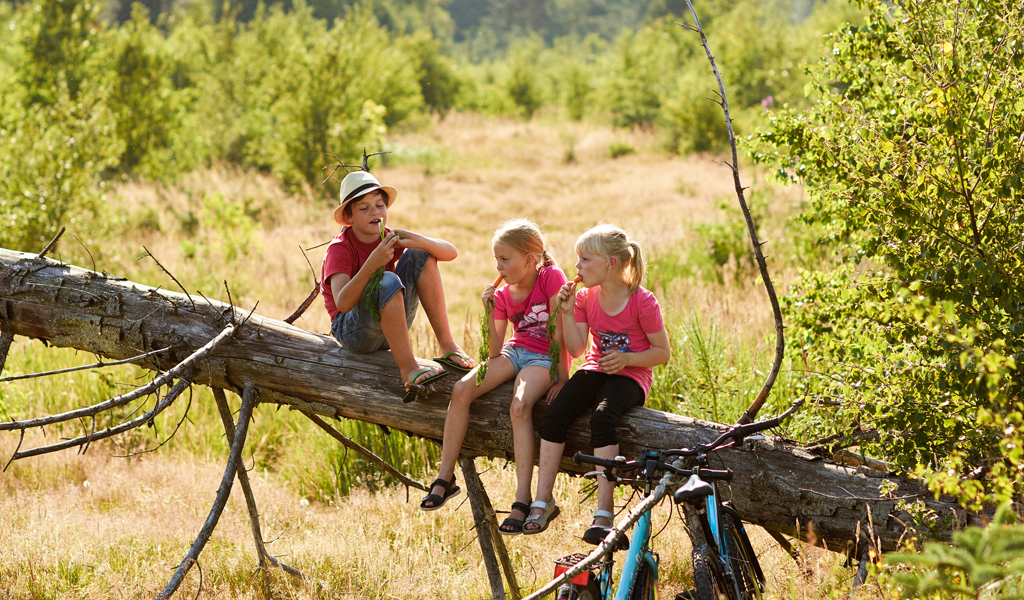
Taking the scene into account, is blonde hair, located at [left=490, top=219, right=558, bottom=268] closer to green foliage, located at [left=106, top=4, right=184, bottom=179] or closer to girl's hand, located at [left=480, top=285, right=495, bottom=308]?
girl's hand, located at [left=480, top=285, right=495, bottom=308]

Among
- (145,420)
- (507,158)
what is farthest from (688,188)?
(145,420)

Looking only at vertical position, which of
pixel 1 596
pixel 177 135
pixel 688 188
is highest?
pixel 177 135

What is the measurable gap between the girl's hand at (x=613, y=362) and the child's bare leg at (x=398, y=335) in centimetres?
79

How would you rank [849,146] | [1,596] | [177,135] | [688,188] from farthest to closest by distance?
[177,135] < [688,188] < [1,596] < [849,146]

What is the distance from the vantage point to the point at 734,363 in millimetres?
5773

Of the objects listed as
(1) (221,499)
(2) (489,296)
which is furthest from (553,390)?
(1) (221,499)

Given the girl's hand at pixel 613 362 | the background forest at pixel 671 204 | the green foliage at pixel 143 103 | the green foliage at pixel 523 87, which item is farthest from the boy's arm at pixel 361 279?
the green foliage at pixel 523 87

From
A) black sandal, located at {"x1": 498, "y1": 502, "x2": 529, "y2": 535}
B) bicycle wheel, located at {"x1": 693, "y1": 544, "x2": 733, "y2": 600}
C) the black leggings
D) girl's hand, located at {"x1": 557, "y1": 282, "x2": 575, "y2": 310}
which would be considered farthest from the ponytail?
bicycle wheel, located at {"x1": 693, "y1": 544, "x2": 733, "y2": 600}

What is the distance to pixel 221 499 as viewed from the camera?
3.43 metres

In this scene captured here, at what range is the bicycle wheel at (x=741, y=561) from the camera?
2707 mm

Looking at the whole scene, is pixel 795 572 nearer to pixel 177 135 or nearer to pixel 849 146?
pixel 849 146

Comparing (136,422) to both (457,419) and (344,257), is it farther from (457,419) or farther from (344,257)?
(457,419)

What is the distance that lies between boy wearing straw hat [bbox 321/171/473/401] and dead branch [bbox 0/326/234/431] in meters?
0.57

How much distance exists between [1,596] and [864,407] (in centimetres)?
446
